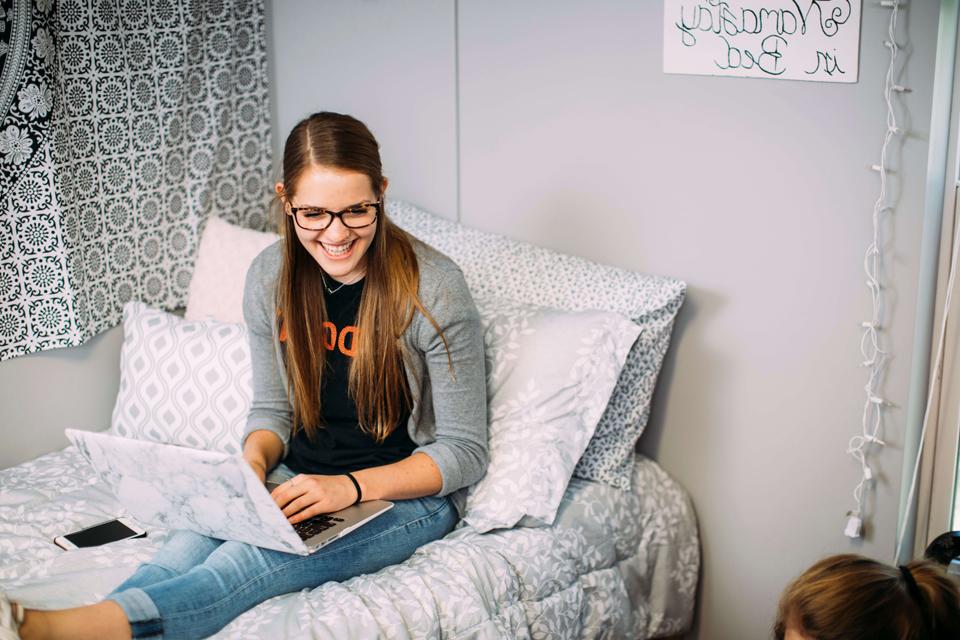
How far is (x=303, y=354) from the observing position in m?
1.68

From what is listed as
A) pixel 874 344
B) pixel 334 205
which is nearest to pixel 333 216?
pixel 334 205

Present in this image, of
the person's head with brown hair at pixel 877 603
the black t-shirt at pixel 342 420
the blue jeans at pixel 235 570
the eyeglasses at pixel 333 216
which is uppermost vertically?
the eyeglasses at pixel 333 216

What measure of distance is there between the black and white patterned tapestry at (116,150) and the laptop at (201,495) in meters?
0.66

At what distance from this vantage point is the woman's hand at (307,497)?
151 centimetres

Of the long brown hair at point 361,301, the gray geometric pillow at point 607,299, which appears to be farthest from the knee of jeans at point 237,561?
the gray geometric pillow at point 607,299

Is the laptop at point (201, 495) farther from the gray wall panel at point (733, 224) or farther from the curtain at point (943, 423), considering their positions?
the curtain at point (943, 423)

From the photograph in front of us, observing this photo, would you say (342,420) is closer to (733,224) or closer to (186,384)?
(186,384)

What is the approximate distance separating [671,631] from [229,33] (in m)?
1.61

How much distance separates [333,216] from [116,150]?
775 mm

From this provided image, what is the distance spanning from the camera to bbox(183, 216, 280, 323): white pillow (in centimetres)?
213

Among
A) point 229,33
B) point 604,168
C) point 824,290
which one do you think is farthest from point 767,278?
point 229,33

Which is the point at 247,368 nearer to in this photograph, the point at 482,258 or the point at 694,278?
the point at 482,258

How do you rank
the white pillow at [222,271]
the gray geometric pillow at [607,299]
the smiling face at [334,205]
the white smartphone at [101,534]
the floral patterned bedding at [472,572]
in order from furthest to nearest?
1. the white pillow at [222,271]
2. the gray geometric pillow at [607,299]
3. the white smartphone at [101,534]
4. the smiling face at [334,205]
5. the floral patterned bedding at [472,572]

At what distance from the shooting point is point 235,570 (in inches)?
56.0
